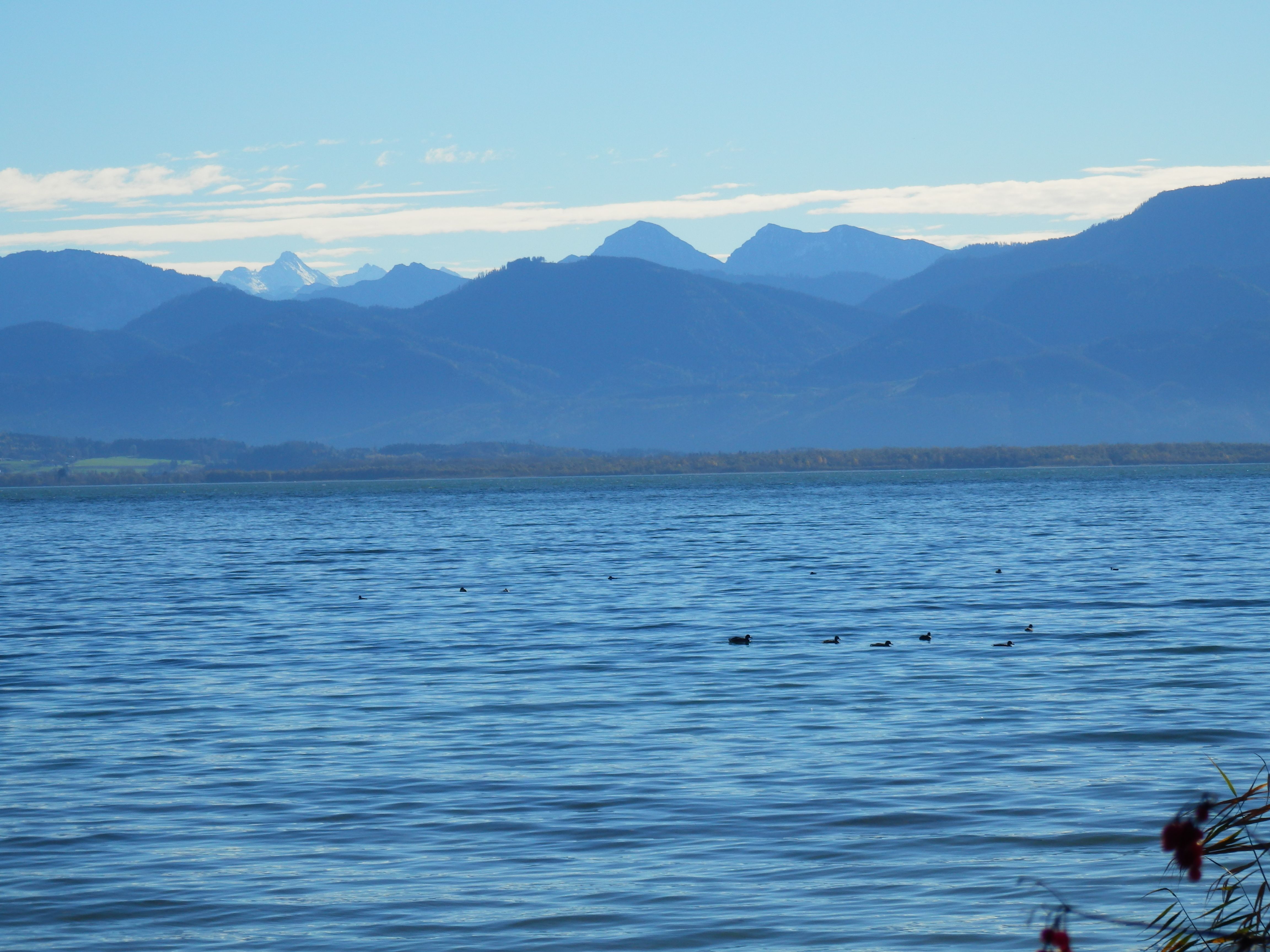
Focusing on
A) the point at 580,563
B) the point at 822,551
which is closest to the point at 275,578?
the point at 580,563

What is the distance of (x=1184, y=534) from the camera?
3036 inches

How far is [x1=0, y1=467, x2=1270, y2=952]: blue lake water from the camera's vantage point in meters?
13.6

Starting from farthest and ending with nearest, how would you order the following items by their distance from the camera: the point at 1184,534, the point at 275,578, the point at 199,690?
the point at 1184,534, the point at 275,578, the point at 199,690

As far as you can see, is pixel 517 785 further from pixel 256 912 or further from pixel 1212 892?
pixel 1212 892

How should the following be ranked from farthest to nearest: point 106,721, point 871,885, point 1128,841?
1. point 106,721
2. point 1128,841
3. point 871,885

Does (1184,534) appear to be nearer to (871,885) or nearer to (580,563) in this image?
(580,563)

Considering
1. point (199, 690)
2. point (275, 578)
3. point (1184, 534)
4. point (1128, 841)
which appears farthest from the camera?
point (1184, 534)

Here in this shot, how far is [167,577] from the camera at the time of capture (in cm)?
6078

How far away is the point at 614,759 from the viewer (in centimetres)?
2014

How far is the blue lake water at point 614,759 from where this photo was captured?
13586 mm

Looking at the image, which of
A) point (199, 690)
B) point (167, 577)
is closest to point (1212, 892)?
point (199, 690)

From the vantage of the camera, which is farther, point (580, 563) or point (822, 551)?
point (822, 551)

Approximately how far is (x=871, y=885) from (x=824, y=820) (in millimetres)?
2388

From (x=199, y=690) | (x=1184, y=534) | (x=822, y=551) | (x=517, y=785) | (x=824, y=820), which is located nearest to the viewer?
(x=824, y=820)
